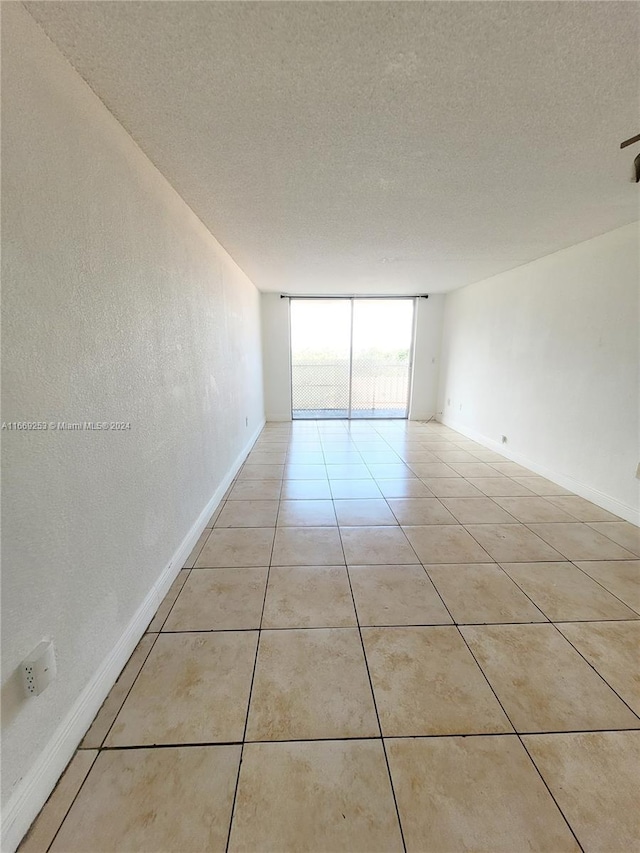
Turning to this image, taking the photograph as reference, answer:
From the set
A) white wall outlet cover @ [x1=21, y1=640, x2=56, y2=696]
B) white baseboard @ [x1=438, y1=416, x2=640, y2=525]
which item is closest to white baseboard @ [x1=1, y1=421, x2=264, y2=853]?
white wall outlet cover @ [x1=21, y1=640, x2=56, y2=696]

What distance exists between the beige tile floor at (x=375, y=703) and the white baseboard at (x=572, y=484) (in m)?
0.30

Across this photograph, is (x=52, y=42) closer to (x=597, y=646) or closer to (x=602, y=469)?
(x=597, y=646)

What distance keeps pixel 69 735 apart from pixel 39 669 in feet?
1.09

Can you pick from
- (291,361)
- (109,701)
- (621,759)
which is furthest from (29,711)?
(291,361)

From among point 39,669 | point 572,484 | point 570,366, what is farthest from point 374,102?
point 572,484

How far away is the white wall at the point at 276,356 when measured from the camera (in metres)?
5.54

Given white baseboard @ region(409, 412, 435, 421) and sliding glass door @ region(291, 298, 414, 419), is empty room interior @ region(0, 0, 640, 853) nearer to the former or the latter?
sliding glass door @ region(291, 298, 414, 419)

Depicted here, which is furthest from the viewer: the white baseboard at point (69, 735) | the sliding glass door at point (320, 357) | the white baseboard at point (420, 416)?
the white baseboard at point (420, 416)

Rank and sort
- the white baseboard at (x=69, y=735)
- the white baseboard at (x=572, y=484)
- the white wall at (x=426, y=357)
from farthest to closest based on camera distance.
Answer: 1. the white wall at (x=426, y=357)
2. the white baseboard at (x=572, y=484)
3. the white baseboard at (x=69, y=735)

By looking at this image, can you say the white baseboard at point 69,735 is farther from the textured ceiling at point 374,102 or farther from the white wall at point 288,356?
the white wall at point 288,356

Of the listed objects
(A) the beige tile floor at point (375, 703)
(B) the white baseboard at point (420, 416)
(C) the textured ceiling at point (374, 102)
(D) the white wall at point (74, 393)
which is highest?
→ (C) the textured ceiling at point (374, 102)

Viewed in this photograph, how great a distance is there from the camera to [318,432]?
5.20 meters

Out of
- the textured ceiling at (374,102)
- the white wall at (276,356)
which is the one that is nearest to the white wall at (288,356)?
the white wall at (276,356)

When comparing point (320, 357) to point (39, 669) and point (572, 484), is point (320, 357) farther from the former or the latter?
point (39, 669)
